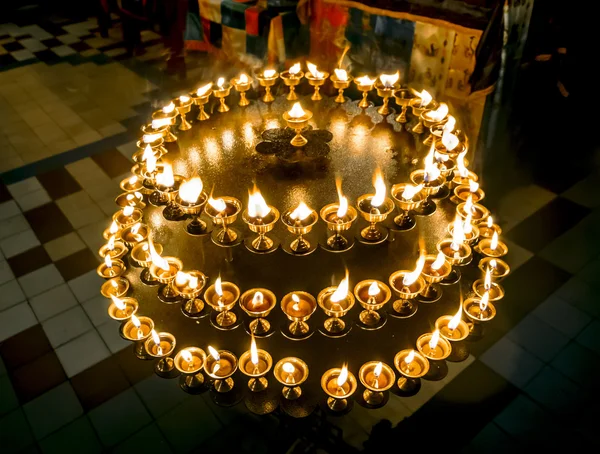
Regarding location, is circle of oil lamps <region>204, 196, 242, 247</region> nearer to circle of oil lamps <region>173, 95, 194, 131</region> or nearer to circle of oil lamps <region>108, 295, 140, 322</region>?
circle of oil lamps <region>108, 295, 140, 322</region>

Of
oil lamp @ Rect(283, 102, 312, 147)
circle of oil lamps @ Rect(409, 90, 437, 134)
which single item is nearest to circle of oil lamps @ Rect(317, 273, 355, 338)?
oil lamp @ Rect(283, 102, 312, 147)

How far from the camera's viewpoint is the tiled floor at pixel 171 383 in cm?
306

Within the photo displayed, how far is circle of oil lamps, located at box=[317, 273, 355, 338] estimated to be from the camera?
173 centimetres

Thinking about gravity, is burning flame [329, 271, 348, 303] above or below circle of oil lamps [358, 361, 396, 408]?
above

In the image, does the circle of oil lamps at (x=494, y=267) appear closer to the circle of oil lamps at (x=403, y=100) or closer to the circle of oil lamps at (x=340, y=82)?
the circle of oil lamps at (x=403, y=100)

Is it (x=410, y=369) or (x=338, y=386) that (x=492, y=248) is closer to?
(x=410, y=369)

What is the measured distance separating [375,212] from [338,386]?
0.80 m

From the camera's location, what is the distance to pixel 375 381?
5.28 feet

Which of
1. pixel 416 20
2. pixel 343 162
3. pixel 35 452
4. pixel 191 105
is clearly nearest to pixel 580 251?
pixel 416 20

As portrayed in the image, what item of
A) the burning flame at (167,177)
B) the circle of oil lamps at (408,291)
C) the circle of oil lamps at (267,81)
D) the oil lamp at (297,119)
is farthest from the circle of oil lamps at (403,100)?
the burning flame at (167,177)

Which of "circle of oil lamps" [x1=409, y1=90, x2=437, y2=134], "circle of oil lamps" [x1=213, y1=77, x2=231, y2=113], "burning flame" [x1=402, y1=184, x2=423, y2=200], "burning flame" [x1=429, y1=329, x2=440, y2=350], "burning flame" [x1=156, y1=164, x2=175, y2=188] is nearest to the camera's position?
"burning flame" [x1=429, y1=329, x2=440, y2=350]

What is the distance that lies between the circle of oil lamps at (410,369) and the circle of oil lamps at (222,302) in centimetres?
64

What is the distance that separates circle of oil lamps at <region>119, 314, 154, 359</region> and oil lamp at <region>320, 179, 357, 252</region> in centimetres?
83

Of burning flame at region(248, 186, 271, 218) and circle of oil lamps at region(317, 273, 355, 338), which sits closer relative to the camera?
circle of oil lamps at region(317, 273, 355, 338)
